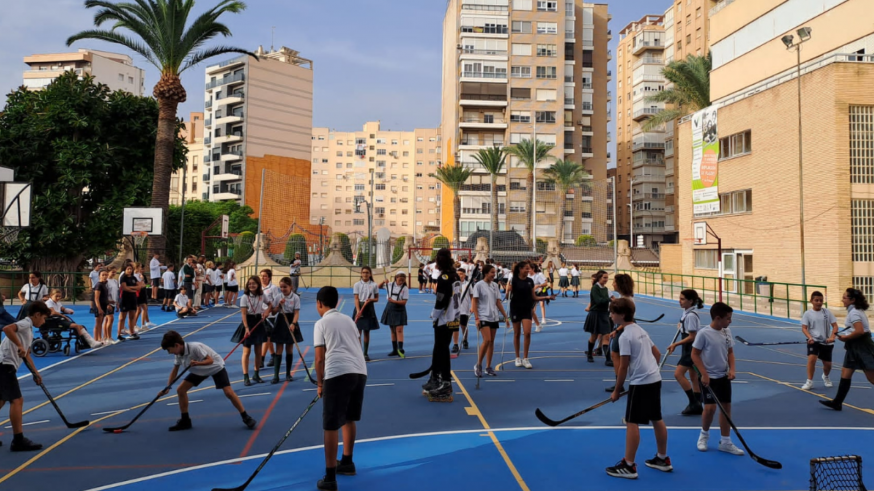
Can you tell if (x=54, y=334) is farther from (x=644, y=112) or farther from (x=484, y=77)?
(x=644, y=112)

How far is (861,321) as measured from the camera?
9156 millimetres

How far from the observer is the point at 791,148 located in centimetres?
2989

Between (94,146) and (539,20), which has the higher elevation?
(539,20)

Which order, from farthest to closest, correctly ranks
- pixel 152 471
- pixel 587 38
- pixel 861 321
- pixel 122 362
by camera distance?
1. pixel 587 38
2. pixel 122 362
3. pixel 861 321
4. pixel 152 471

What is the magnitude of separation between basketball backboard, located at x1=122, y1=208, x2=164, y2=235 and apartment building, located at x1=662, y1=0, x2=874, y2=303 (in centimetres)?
2424

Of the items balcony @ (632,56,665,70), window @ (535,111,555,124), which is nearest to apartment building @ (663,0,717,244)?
balcony @ (632,56,665,70)

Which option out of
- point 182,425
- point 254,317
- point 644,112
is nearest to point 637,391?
point 182,425

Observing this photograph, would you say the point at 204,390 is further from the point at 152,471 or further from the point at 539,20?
the point at 539,20

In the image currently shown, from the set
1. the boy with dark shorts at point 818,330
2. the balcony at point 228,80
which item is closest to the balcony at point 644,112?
the balcony at point 228,80

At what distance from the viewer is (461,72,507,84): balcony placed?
70.5 m

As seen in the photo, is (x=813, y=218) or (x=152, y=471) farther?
(x=813, y=218)

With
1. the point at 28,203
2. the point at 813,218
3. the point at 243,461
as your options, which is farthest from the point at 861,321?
the point at 813,218

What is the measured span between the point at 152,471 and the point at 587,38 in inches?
3100

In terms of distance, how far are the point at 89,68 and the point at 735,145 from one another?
86.6 meters
